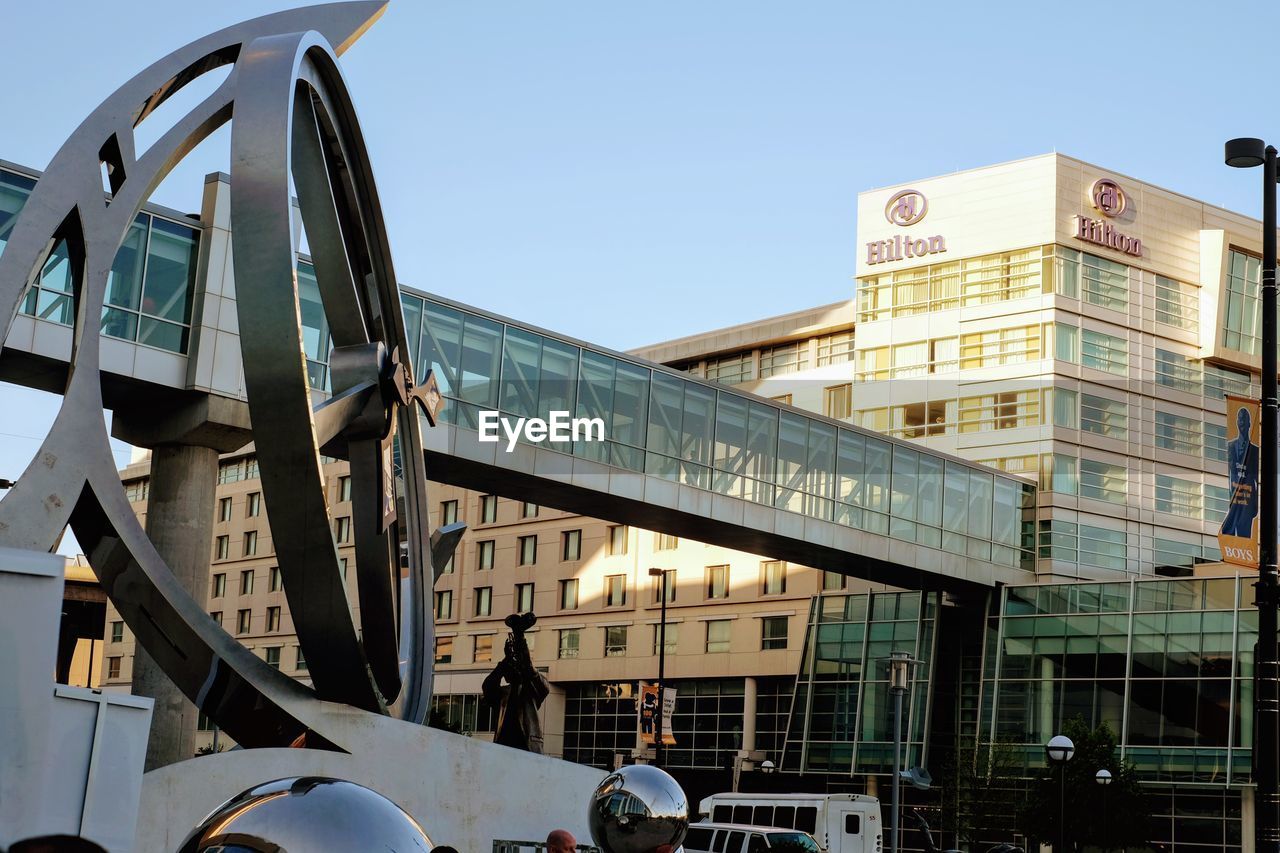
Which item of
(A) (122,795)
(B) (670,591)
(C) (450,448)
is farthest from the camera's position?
(B) (670,591)

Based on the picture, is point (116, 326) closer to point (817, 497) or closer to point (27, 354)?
point (27, 354)

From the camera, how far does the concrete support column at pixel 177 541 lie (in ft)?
95.1

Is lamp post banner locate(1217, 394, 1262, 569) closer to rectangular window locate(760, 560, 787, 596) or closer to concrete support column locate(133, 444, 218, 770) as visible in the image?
concrete support column locate(133, 444, 218, 770)

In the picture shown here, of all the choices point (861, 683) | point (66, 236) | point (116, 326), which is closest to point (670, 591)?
point (861, 683)

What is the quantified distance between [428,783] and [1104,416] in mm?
43328

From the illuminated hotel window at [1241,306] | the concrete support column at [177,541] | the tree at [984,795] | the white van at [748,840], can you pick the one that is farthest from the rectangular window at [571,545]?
the white van at [748,840]

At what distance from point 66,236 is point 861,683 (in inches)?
1690

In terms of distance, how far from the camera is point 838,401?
67375mm

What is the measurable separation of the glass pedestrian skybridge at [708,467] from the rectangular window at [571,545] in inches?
915

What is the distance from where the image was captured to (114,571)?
15.7 meters

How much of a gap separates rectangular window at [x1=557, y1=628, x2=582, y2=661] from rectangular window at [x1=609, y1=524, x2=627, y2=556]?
4000 millimetres

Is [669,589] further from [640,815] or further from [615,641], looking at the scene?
[640,815]

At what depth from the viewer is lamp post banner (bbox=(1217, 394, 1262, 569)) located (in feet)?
62.2

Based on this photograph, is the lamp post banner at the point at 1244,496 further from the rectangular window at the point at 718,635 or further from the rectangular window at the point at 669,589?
the rectangular window at the point at 669,589
